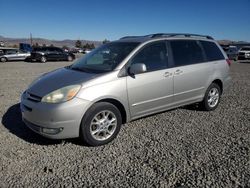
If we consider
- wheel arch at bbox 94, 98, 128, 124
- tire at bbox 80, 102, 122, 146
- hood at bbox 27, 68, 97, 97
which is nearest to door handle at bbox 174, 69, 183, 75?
wheel arch at bbox 94, 98, 128, 124

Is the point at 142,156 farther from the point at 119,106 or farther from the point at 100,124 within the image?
the point at 119,106

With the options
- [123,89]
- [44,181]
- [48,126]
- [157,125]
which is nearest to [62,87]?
[48,126]

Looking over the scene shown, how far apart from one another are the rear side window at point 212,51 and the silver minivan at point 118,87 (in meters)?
0.03

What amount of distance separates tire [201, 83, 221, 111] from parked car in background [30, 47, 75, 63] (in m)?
22.1

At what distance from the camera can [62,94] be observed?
387 centimetres

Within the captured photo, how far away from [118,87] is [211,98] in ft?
9.36

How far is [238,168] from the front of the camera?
345cm

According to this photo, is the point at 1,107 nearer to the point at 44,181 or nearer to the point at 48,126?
the point at 48,126

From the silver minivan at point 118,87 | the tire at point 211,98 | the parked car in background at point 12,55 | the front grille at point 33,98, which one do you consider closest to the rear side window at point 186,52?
the silver minivan at point 118,87

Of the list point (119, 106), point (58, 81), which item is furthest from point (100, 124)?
point (58, 81)

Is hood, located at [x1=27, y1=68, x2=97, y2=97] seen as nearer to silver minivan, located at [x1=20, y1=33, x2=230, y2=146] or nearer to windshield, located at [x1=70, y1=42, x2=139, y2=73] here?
silver minivan, located at [x1=20, y1=33, x2=230, y2=146]

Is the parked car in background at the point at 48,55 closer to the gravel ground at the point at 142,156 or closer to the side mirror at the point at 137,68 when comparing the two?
the gravel ground at the point at 142,156

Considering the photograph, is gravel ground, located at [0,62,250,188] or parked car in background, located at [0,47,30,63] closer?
gravel ground, located at [0,62,250,188]

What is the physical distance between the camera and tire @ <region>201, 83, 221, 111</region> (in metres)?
5.91
